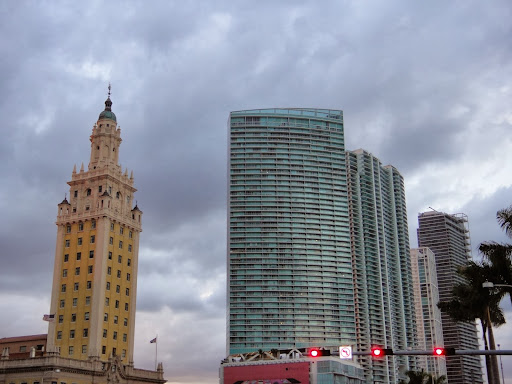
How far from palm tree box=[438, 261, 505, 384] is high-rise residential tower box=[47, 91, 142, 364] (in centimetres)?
6381

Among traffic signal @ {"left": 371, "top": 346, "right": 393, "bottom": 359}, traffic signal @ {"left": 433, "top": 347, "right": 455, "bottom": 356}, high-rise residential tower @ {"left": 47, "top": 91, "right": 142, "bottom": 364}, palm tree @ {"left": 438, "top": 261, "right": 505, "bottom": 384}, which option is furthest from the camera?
high-rise residential tower @ {"left": 47, "top": 91, "right": 142, "bottom": 364}

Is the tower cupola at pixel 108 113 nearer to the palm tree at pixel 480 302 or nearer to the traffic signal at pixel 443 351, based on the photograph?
the palm tree at pixel 480 302

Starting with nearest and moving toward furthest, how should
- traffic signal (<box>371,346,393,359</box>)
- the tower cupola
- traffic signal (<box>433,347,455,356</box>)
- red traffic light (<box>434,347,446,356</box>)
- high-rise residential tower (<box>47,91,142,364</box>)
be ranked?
traffic signal (<box>433,347,455,356</box>) < red traffic light (<box>434,347,446,356</box>) < traffic signal (<box>371,346,393,359</box>) < high-rise residential tower (<box>47,91,142,364</box>) < the tower cupola

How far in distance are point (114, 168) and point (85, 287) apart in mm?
23507

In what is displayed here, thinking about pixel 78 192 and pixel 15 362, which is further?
pixel 78 192

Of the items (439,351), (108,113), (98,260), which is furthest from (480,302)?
(108,113)

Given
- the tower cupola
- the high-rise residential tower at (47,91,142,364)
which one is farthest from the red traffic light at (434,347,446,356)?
the tower cupola

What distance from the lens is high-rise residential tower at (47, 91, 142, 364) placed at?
355 feet

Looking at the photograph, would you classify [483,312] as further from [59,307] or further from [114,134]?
[114,134]

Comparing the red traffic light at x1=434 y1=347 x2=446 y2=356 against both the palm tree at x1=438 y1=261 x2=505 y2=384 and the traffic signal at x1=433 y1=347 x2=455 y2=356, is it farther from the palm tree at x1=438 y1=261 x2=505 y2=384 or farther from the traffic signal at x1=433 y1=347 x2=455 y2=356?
the palm tree at x1=438 y1=261 x2=505 y2=384

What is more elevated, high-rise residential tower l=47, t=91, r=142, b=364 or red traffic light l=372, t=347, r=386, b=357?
high-rise residential tower l=47, t=91, r=142, b=364

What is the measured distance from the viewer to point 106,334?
10881 cm

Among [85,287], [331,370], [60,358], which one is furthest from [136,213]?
[331,370]

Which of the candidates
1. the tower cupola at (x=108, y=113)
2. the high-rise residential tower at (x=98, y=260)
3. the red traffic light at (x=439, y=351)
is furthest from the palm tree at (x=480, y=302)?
the tower cupola at (x=108, y=113)
